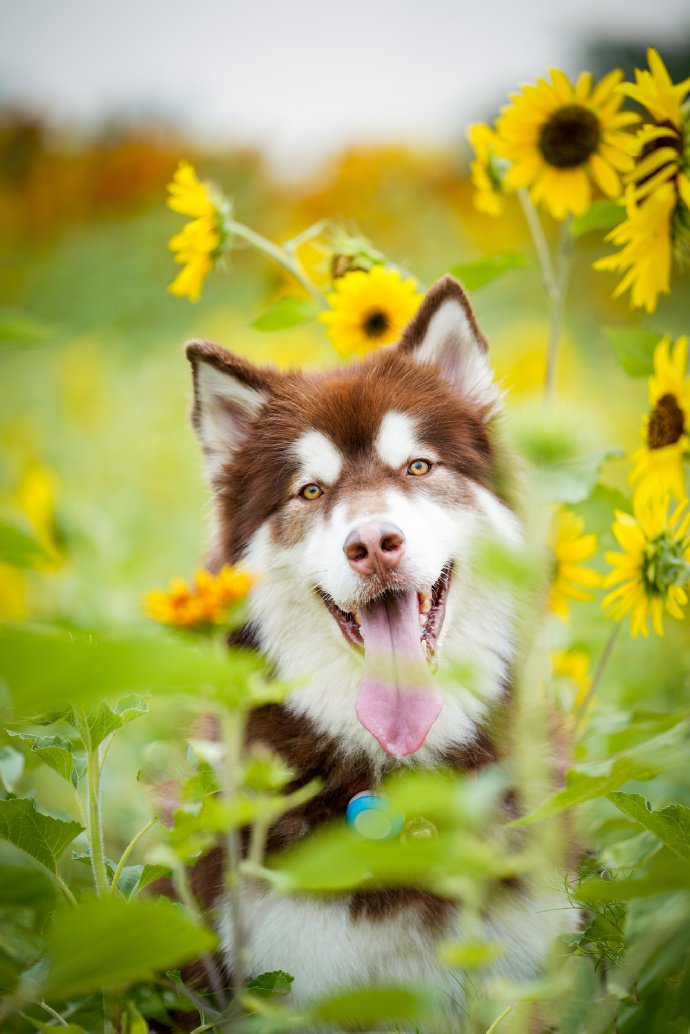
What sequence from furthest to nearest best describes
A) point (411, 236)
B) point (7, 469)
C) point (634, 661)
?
point (411, 236)
point (7, 469)
point (634, 661)

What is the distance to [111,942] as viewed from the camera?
1.09 meters

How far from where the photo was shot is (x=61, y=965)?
1072mm

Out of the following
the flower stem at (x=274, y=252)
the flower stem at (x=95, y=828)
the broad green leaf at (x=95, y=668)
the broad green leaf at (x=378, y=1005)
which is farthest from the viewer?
the flower stem at (x=274, y=252)

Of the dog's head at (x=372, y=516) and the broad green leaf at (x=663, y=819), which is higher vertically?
the dog's head at (x=372, y=516)

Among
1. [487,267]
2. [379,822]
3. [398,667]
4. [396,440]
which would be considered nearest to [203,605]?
[379,822]

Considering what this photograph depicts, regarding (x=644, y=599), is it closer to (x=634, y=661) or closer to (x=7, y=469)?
(x=634, y=661)

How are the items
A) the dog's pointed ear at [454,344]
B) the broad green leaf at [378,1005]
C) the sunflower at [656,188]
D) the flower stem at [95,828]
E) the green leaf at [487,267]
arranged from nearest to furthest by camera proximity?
the broad green leaf at [378,1005] → the flower stem at [95,828] → the sunflower at [656,188] → the green leaf at [487,267] → the dog's pointed ear at [454,344]

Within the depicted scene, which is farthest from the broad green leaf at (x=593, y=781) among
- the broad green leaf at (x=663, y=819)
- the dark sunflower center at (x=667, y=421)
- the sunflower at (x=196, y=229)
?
the sunflower at (x=196, y=229)

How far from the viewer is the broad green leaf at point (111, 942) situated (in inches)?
42.1

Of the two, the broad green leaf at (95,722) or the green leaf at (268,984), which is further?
the green leaf at (268,984)

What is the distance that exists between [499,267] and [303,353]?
13.6ft

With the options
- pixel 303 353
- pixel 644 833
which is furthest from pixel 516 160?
pixel 303 353

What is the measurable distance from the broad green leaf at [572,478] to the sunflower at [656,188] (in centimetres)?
40

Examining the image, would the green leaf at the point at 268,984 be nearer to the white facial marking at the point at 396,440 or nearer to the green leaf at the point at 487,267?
the white facial marking at the point at 396,440
